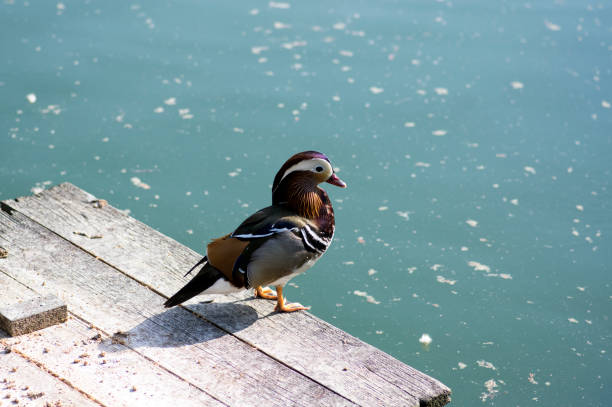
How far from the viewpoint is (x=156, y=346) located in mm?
2514

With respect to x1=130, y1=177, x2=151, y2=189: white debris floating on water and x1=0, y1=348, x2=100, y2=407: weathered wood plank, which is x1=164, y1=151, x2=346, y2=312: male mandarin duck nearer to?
x1=0, y1=348, x2=100, y2=407: weathered wood plank

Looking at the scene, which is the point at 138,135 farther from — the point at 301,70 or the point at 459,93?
the point at 459,93

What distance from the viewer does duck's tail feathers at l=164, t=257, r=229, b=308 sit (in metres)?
2.56

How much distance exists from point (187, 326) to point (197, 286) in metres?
0.18

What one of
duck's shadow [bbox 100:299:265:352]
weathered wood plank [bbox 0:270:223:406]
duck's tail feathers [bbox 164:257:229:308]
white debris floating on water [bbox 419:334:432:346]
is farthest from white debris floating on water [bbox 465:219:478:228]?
weathered wood plank [bbox 0:270:223:406]

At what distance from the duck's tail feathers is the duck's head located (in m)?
0.40

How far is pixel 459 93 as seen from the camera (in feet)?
20.1

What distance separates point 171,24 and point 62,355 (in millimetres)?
5155

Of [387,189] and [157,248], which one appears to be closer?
[157,248]

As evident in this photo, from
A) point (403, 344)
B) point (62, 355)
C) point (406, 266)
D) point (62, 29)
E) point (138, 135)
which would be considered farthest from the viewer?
point (62, 29)

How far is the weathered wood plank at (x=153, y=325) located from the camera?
236 centimetres

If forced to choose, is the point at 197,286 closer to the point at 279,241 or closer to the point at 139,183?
the point at 279,241

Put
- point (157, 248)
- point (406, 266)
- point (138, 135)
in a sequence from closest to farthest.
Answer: point (157, 248) → point (406, 266) → point (138, 135)

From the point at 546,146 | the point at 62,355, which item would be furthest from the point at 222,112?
the point at 62,355
